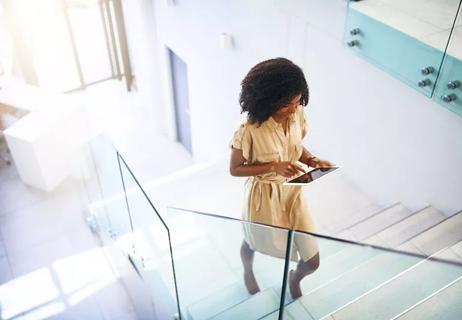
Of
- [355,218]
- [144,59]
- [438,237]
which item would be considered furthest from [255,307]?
[144,59]

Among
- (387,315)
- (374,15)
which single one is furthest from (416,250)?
(374,15)

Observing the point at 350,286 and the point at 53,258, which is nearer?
the point at 350,286

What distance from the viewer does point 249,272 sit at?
2.97m

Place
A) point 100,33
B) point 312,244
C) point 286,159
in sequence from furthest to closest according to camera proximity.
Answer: point 100,33, point 286,159, point 312,244

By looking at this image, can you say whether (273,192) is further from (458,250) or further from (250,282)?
(458,250)

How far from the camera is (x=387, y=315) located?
2465 millimetres

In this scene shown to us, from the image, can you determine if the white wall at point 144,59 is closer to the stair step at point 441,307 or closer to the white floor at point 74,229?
the white floor at point 74,229

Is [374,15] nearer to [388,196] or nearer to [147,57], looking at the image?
[388,196]

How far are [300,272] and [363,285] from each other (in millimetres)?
361

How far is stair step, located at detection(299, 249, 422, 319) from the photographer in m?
2.53

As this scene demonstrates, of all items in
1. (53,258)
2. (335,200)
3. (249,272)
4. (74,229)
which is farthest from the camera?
(74,229)

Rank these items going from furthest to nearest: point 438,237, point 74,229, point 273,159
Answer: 1. point 74,229
2. point 438,237
3. point 273,159

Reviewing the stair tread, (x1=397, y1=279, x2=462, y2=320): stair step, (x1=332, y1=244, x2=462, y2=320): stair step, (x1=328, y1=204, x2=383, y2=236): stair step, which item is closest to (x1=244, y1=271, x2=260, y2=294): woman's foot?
(x1=332, y1=244, x2=462, y2=320): stair step

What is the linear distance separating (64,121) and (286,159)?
190 inches
